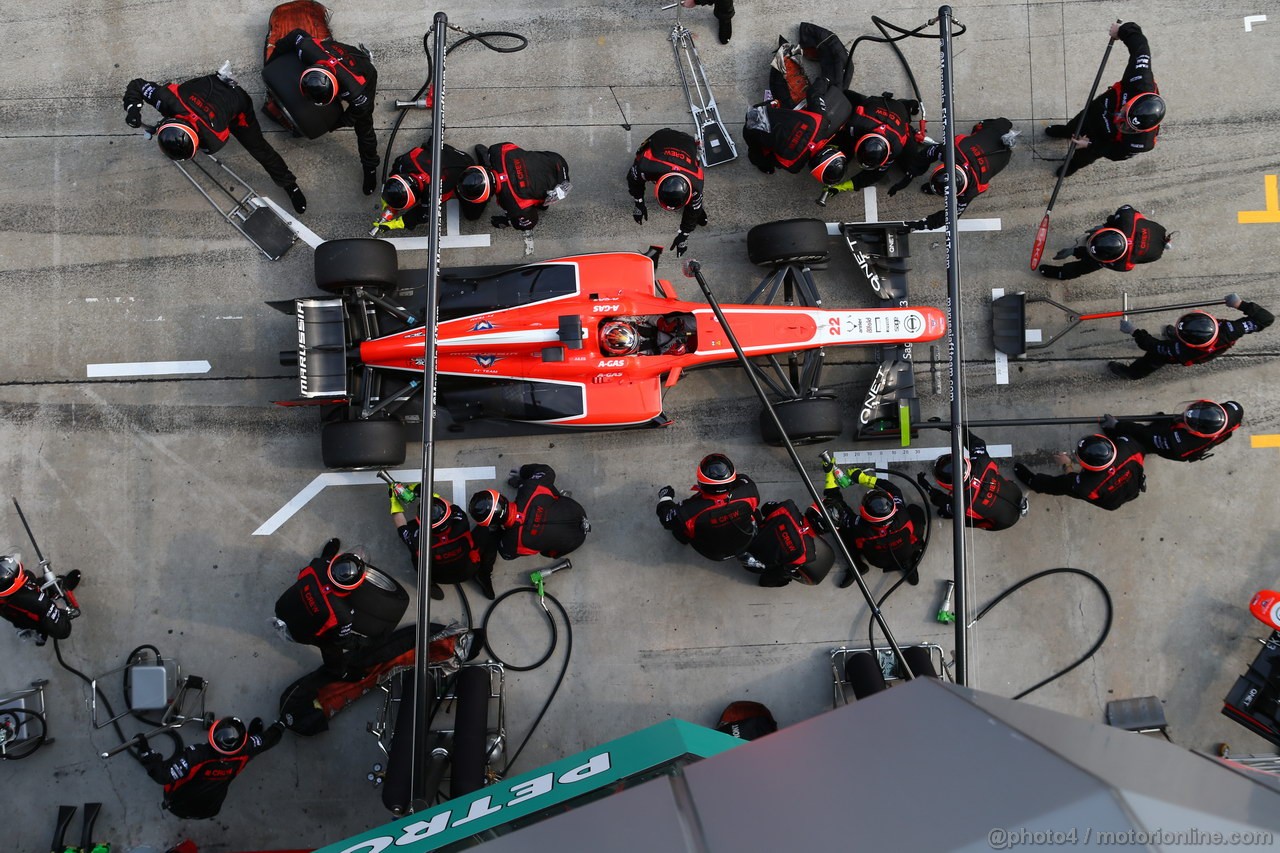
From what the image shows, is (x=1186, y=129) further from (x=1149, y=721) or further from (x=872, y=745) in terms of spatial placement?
(x=872, y=745)

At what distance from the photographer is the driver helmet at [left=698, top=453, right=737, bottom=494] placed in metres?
6.92

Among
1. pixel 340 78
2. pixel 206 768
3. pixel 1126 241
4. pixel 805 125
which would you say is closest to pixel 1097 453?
pixel 1126 241

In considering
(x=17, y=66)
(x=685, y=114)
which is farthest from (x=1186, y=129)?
(x=17, y=66)

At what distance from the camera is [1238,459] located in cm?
813

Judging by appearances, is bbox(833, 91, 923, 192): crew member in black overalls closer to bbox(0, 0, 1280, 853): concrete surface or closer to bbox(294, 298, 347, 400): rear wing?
bbox(0, 0, 1280, 853): concrete surface

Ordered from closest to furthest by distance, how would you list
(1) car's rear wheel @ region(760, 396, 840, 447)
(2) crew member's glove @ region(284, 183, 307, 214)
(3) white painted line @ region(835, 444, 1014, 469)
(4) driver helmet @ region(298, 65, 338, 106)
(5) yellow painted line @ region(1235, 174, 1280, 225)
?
(4) driver helmet @ region(298, 65, 338, 106) < (1) car's rear wheel @ region(760, 396, 840, 447) < (2) crew member's glove @ region(284, 183, 307, 214) < (3) white painted line @ region(835, 444, 1014, 469) < (5) yellow painted line @ region(1235, 174, 1280, 225)

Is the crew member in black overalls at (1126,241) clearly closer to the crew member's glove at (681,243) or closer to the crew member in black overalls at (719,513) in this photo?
the crew member's glove at (681,243)

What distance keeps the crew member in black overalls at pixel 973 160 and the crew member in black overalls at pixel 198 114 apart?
6259 millimetres

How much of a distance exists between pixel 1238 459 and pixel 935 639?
3556mm

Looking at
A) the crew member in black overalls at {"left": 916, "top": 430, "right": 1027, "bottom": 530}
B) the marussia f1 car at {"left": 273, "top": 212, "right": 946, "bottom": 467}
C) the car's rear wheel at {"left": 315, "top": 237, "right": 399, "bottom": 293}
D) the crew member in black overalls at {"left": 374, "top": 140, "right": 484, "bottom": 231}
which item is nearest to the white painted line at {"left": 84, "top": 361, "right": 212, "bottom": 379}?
the marussia f1 car at {"left": 273, "top": 212, "right": 946, "bottom": 467}

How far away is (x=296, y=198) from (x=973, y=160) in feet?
21.2

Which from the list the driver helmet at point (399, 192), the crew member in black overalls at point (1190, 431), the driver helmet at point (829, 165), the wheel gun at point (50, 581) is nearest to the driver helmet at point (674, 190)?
the driver helmet at point (829, 165)

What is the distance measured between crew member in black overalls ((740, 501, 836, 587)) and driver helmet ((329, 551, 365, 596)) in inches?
133

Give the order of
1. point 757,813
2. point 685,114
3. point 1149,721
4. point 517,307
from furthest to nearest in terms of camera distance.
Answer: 1. point 685,114
2. point 1149,721
3. point 517,307
4. point 757,813
